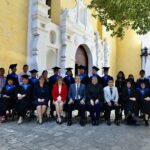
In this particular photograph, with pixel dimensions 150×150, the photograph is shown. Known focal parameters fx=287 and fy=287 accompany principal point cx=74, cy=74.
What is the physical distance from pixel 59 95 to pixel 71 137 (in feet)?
6.46

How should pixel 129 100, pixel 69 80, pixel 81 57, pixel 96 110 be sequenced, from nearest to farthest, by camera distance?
pixel 96 110 < pixel 129 100 < pixel 69 80 < pixel 81 57

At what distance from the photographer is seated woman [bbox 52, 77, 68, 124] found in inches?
324

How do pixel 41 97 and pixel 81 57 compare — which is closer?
pixel 41 97

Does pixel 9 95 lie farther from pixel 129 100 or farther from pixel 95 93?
pixel 129 100

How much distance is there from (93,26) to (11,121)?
1026 centimetres

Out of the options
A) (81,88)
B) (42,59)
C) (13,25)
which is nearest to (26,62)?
(42,59)

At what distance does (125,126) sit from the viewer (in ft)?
26.4

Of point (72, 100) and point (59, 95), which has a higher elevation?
point (59, 95)

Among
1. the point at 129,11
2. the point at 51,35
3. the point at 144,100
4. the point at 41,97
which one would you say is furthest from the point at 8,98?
the point at 51,35

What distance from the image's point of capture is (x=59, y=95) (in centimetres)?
838

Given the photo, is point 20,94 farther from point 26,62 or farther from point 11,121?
point 26,62

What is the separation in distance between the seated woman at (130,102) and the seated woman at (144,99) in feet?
0.70

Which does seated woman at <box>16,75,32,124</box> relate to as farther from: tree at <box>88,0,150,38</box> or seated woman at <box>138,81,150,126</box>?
tree at <box>88,0,150,38</box>

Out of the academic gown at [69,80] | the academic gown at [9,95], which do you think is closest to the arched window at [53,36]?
the academic gown at [69,80]
